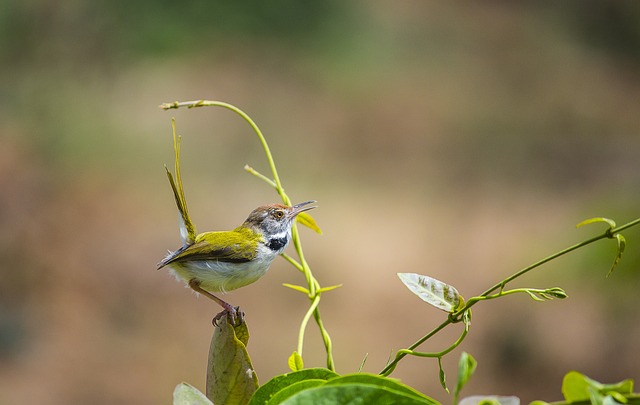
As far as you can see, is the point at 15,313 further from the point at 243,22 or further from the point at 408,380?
the point at 243,22

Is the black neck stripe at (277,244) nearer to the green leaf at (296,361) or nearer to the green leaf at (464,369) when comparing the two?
the green leaf at (296,361)

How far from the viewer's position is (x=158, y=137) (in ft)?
29.7

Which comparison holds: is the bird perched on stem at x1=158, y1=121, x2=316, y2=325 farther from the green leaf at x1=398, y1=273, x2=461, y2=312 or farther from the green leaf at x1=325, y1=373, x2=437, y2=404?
the green leaf at x1=325, y1=373, x2=437, y2=404

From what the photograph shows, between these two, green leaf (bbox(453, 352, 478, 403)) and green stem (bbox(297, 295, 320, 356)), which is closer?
green leaf (bbox(453, 352, 478, 403))

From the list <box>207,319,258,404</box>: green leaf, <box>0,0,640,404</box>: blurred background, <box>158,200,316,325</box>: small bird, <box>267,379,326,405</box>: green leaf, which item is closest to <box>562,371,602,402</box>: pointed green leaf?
<box>267,379,326,405</box>: green leaf

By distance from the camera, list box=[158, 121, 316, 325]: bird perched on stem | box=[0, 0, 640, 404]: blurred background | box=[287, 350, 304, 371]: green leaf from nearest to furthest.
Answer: box=[287, 350, 304, 371]: green leaf < box=[158, 121, 316, 325]: bird perched on stem < box=[0, 0, 640, 404]: blurred background

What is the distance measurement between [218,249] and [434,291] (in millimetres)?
661

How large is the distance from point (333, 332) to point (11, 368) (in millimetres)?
2476

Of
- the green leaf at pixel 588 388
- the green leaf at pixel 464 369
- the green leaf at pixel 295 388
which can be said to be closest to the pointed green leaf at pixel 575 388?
the green leaf at pixel 588 388

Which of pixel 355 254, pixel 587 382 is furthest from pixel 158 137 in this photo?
pixel 587 382

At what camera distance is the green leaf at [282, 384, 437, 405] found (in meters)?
0.83

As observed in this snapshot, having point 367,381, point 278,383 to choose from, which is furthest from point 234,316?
point 367,381

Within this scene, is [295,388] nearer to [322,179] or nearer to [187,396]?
[187,396]

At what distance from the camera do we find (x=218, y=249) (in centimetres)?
163
